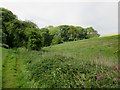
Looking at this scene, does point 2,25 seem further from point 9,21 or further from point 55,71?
point 55,71

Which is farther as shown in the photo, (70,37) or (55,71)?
(70,37)

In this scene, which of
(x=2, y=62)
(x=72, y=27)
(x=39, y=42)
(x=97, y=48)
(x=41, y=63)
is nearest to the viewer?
(x=41, y=63)

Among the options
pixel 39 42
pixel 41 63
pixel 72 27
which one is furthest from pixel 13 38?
pixel 72 27

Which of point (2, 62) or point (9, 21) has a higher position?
point (9, 21)

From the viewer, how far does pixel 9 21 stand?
1328 inches

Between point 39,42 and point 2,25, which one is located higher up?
point 2,25

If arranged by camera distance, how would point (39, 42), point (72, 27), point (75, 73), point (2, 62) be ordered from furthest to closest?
point (72, 27), point (39, 42), point (2, 62), point (75, 73)

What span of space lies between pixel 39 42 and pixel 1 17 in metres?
6.48

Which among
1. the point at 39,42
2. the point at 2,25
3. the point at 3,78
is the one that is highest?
the point at 2,25

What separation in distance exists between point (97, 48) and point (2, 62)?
53.7ft

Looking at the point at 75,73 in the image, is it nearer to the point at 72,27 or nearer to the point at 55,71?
the point at 55,71

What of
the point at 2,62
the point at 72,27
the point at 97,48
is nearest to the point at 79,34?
the point at 72,27

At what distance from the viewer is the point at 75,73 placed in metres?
13.1

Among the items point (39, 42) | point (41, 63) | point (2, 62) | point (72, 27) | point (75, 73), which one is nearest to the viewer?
point (75, 73)
